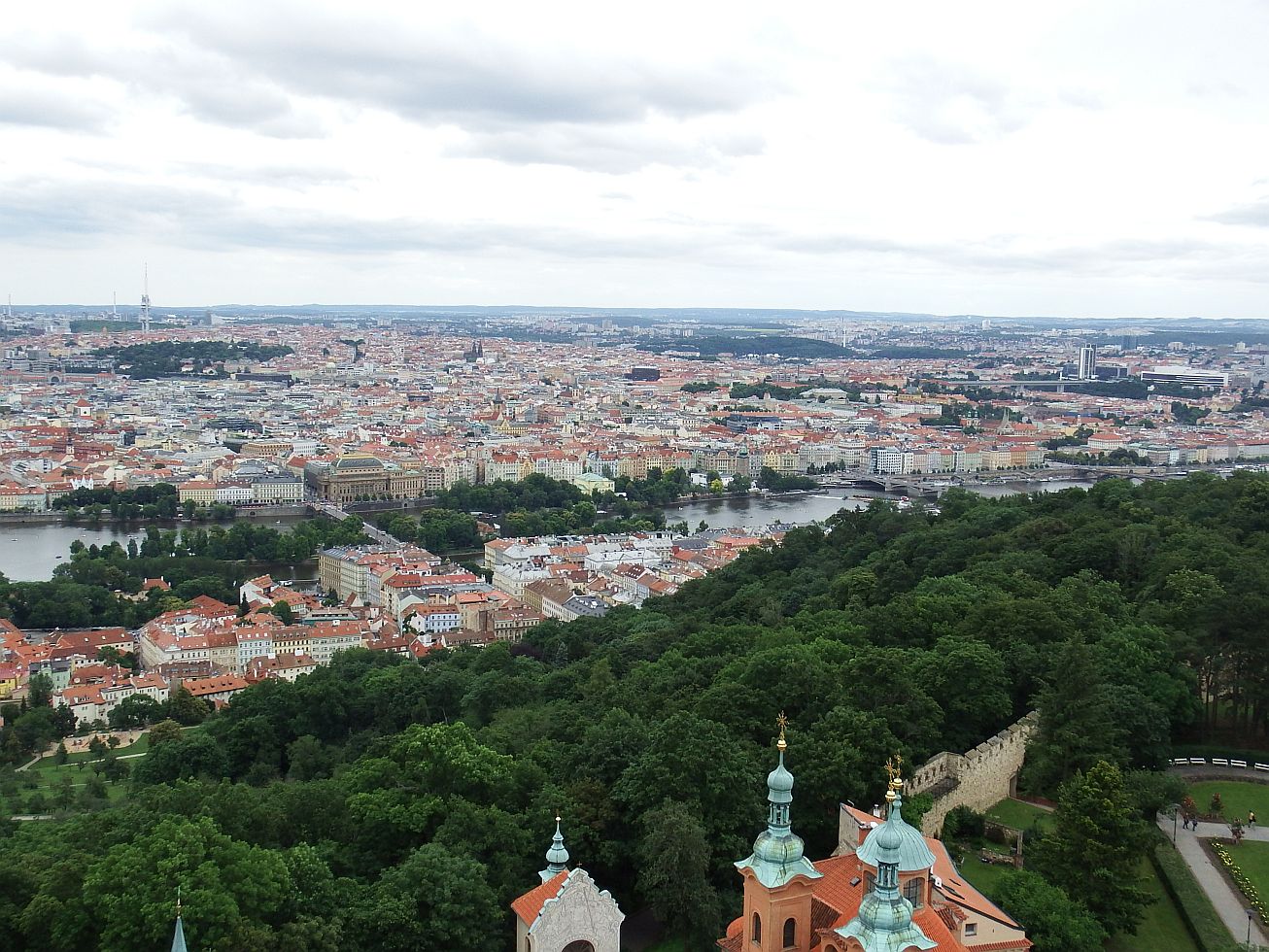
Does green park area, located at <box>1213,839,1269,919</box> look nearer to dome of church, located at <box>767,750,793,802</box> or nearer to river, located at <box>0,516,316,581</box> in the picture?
dome of church, located at <box>767,750,793,802</box>

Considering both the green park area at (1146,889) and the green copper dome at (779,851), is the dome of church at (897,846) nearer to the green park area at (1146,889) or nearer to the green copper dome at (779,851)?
the green copper dome at (779,851)

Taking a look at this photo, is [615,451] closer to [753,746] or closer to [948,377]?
[753,746]

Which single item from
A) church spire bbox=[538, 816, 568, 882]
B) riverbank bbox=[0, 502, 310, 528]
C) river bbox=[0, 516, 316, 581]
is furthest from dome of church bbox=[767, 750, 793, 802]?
riverbank bbox=[0, 502, 310, 528]

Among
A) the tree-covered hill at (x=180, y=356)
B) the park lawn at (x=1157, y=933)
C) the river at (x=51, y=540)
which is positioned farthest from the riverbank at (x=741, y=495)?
the tree-covered hill at (x=180, y=356)

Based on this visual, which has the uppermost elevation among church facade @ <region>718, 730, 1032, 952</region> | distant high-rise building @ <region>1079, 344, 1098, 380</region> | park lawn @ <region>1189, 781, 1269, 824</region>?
distant high-rise building @ <region>1079, 344, 1098, 380</region>

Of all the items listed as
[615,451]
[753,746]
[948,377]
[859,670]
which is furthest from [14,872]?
[948,377]

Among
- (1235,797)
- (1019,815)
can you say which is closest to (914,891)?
(1019,815)
